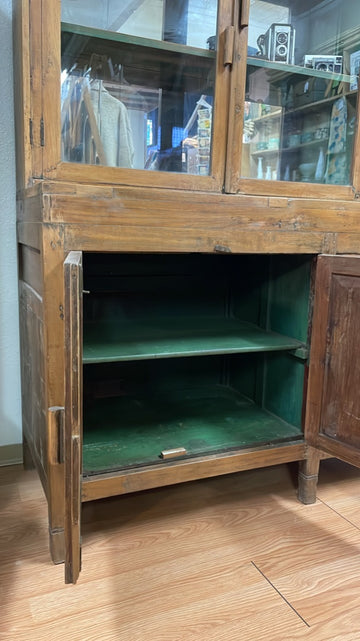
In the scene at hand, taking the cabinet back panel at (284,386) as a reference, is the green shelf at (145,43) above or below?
above

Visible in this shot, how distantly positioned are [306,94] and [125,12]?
61 cm

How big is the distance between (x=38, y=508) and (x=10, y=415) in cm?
38

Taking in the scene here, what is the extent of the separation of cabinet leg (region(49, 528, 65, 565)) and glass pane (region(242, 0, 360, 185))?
108 centimetres

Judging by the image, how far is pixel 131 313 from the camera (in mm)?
1782

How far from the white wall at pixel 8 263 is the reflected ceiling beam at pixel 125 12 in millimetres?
407

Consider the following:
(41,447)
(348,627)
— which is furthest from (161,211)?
(348,627)

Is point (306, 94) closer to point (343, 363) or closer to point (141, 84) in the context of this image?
point (141, 84)

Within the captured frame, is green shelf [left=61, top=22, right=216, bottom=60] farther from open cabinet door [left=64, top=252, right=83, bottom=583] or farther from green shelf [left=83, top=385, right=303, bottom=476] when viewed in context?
green shelf [left=83, top=385, right=303, bottom=476]

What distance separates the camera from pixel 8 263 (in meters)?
1.58

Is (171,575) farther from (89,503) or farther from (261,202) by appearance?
(261,202)

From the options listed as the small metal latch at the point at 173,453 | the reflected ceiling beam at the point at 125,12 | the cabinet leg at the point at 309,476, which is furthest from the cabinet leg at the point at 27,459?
the reflected ceiling beam at the point at 125,12

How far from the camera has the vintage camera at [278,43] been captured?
1.37 metres

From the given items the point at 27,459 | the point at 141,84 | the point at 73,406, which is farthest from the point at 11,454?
the point at 141,84

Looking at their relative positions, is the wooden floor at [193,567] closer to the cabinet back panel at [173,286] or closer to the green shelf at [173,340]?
the green shelf at [173,340]
